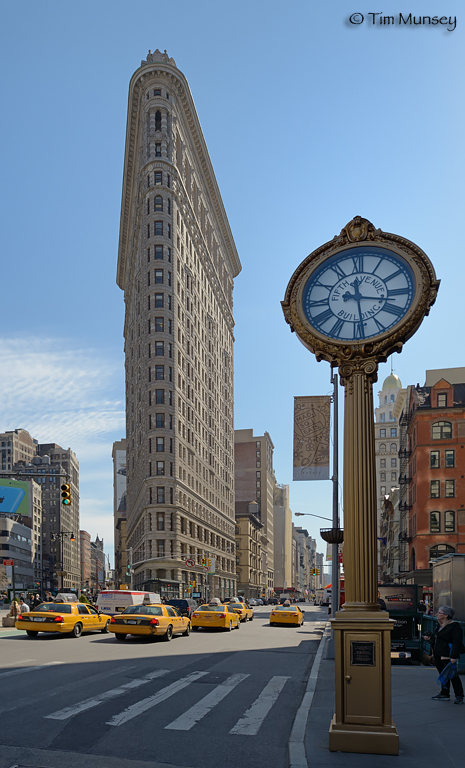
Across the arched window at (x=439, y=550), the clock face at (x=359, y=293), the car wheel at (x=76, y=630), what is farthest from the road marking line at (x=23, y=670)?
the arched window at (x=439, y=550)

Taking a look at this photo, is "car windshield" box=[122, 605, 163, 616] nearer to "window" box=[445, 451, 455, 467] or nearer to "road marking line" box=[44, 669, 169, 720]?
"road marking line" box=[44, 669, 169, 720]

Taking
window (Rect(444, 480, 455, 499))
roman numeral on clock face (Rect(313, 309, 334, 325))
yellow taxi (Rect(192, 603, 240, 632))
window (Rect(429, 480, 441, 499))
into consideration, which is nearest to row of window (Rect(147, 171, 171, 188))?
window (Rect(429, 480, 441, 499))

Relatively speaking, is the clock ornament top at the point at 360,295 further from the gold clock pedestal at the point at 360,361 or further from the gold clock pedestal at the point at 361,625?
the gold clock pedestal at the point at 361,625

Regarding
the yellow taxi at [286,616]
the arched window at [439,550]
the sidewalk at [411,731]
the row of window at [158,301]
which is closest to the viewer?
the sidewalk at [411,731]

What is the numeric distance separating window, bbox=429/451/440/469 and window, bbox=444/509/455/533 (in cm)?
379

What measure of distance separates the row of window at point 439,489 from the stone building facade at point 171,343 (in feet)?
102

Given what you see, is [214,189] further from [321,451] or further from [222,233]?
[321,451]

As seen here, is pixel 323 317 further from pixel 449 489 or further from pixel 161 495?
pixel 161 495

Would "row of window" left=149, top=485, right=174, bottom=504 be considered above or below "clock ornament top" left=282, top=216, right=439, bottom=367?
below

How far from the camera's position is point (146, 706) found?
469 inches

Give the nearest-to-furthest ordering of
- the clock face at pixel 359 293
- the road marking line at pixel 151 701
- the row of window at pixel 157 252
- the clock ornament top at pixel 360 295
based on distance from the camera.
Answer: the clock ornament top at pixel 360 295 < the clock face at pixel 359 293 < the road marking line at pixel 151 701 < the row of window at pixel 157 252

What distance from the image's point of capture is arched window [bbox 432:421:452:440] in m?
60.0

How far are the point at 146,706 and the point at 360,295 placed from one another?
24.9 ft

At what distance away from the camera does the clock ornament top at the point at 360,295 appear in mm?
10125
